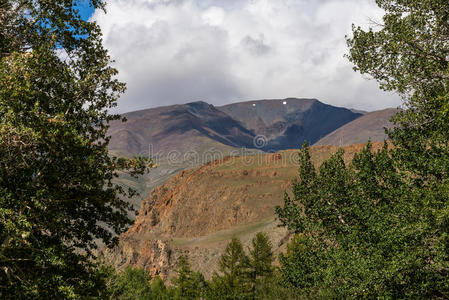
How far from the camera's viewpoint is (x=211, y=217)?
7101 inches

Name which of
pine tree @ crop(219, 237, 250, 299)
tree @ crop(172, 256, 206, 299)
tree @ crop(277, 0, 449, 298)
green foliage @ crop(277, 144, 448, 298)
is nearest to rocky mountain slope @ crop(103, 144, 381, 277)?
tree @ crop(172, 256, 206, 299)

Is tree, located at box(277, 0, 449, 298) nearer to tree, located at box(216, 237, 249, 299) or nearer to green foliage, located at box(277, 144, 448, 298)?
green foliage, located at box(277, 144, 448, 298)

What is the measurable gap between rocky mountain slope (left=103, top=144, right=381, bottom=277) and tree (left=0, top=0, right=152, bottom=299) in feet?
391

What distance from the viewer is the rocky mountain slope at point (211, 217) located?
143750mm

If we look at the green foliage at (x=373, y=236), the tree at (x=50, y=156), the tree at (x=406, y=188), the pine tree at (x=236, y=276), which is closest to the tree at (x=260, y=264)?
the pine tree at (x=236, y=276)

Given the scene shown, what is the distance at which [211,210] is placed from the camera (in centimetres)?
18225

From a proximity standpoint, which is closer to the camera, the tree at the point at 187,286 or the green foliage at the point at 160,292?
the tree at the point at 187,286

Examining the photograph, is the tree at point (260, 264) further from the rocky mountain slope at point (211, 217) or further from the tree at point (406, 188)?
the rocky mountain slope at point (211, 217)

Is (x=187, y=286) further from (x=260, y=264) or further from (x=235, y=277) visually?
(x=260, y=264)

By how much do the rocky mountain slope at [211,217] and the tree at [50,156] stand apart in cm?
11919

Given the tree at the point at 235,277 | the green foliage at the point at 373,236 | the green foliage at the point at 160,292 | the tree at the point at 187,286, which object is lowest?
the green foliage at the point at 160,292

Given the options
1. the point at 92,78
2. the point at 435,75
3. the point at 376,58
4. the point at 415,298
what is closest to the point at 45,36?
the point at 92,78

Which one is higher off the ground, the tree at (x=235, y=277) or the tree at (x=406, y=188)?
the tree at (x=406, y=188)

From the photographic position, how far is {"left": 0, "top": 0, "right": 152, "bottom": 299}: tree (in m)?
10.6
